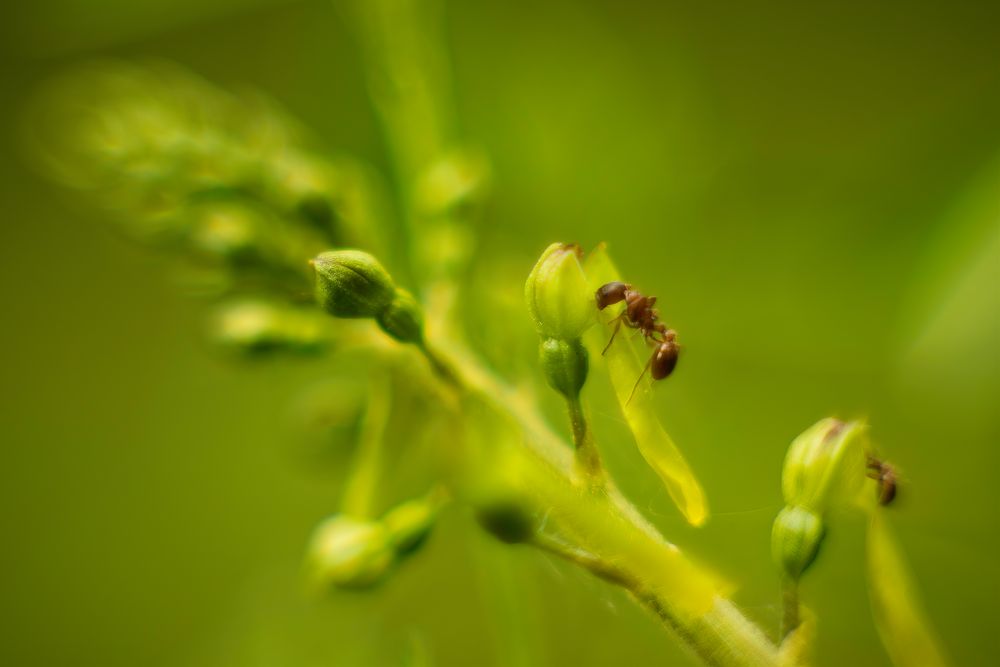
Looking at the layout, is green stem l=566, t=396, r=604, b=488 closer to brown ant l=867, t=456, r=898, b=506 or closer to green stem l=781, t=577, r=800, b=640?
green stem l=781, t=577, r=800, b=640

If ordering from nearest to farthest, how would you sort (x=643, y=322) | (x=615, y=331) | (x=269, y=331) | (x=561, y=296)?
(x=561, y=296) < (x=615, y=331) < (x=643, y=322) < (x=269, y=331)

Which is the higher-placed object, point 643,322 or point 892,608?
point 643,322

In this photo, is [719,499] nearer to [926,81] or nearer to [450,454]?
[450,454]

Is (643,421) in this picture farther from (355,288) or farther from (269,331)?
(269,331)

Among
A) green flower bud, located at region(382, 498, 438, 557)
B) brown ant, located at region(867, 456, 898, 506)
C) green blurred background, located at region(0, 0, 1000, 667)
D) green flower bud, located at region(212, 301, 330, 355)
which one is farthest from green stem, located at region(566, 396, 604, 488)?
green flower bud, located at region(212, 301, 330, 355)

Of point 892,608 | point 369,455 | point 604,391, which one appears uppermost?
point 369,455

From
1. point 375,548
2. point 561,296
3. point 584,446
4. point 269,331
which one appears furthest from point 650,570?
point 269,331
